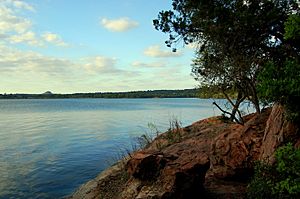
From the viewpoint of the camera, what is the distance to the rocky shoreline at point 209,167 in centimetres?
A: 1077

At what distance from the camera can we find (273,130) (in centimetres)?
1115

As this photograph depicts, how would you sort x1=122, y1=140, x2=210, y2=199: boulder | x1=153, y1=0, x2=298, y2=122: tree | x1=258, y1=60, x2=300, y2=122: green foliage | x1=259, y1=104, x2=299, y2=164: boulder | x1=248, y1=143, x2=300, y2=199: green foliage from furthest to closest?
1. x1=153, y1=0, x2=298, y2=122: tree
2. x1=122, y1=140, x2=210, y2=199: boulder
3. x1=259, y1=104, x2=299, y2=164: boulder
4. x1=248, y1=143, x2=300, y2=199: green foliage
5. x1=258, y1=60, x2=300, y2=122: green foliage

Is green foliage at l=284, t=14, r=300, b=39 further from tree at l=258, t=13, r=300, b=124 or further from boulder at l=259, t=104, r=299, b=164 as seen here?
boulder at l=259, t=104, r=299, b=164

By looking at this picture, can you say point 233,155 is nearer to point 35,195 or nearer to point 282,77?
point 282,77

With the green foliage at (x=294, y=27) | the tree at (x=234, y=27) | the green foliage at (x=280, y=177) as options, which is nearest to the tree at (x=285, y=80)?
the green foliage at (x=294, y=27)

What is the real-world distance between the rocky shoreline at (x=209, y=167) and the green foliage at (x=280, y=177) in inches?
37.9

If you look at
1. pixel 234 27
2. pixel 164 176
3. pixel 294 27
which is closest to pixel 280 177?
pixel 164 176

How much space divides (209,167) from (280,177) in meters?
3.44

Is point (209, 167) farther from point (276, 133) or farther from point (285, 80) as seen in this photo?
point (285, 80)

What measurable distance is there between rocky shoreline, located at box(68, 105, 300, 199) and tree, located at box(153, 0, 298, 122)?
10.0 ft

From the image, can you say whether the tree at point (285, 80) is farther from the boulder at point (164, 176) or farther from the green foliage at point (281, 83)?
the boulder at point (164, 176)

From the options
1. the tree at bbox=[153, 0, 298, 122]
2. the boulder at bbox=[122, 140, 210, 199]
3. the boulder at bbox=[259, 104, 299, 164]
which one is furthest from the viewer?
the tree at bbox=[153, 0, 298, 122]

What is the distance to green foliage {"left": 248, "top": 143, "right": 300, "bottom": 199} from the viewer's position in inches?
288

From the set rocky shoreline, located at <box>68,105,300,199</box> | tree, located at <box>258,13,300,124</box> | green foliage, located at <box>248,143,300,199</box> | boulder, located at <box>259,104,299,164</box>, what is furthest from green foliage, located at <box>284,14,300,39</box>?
rocky shoreline, located at <box>68,105,300,199</box>
